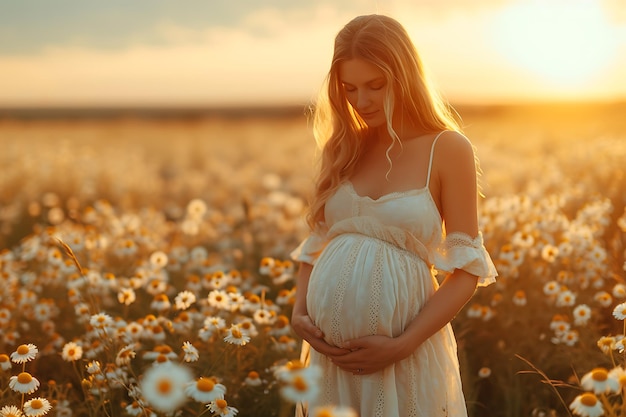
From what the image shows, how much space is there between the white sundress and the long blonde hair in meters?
0.22

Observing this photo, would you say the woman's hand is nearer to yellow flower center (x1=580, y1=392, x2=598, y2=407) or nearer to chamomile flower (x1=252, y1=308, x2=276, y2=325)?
chamomile flower (x1=252, y1=308, x2=276, y2=325)

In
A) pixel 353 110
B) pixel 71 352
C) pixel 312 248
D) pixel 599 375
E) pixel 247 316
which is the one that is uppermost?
pixel 353 110

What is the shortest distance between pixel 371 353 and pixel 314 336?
0.26m

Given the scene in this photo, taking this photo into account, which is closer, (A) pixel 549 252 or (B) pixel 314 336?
(B) pixel 314 336

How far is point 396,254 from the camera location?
242 cm

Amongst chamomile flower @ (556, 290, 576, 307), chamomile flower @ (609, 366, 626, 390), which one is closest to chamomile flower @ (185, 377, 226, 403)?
chamomile flower @ (609, 366, 626, 390)

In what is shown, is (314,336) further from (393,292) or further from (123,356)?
(123,356)

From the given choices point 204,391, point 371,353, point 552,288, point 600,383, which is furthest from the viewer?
point 552,288

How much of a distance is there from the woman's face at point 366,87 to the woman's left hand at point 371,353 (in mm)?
786

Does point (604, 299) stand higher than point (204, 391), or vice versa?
point (204, 391)

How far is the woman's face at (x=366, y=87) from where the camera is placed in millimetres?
2436

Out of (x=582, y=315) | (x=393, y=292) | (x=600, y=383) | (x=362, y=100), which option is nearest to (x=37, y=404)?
(x=393, y=292)

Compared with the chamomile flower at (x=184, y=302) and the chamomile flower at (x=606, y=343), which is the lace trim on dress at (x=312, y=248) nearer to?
the chamomile flower at (x=184, y=302)

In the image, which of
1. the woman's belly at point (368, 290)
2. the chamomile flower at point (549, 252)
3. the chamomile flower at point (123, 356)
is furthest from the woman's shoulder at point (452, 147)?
the chamomile flower at point (549, 252)
